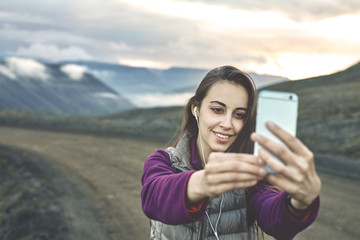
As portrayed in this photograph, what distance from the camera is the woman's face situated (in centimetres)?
254

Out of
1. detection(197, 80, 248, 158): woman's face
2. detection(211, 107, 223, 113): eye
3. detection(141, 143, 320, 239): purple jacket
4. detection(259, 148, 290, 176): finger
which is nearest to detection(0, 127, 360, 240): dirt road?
detection(141, 143, 320, 239): purple jacket

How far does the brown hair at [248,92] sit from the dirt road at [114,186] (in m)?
4.64

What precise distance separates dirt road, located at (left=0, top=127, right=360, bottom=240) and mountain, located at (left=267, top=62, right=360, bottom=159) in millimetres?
2891

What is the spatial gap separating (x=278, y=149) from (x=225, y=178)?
0.96 feet

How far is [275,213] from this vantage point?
2.33 meters

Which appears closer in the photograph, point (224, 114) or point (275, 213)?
point (275, 213)

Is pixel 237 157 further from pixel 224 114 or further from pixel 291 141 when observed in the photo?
pixel 224 114

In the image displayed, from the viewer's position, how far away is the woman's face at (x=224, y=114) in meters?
2.54

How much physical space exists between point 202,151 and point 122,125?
18.5 m

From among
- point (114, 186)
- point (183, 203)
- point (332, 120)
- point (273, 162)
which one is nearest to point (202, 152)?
point (183, 203)

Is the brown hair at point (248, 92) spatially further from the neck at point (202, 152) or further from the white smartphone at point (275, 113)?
the white smartphone at point (275, 113)

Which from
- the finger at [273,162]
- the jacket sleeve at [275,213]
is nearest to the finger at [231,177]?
the finger at [273,162]

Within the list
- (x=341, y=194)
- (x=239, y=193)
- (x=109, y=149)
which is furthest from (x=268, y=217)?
(x=109, y=149)

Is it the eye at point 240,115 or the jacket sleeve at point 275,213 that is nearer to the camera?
the jacket sleeve at point 275,213
